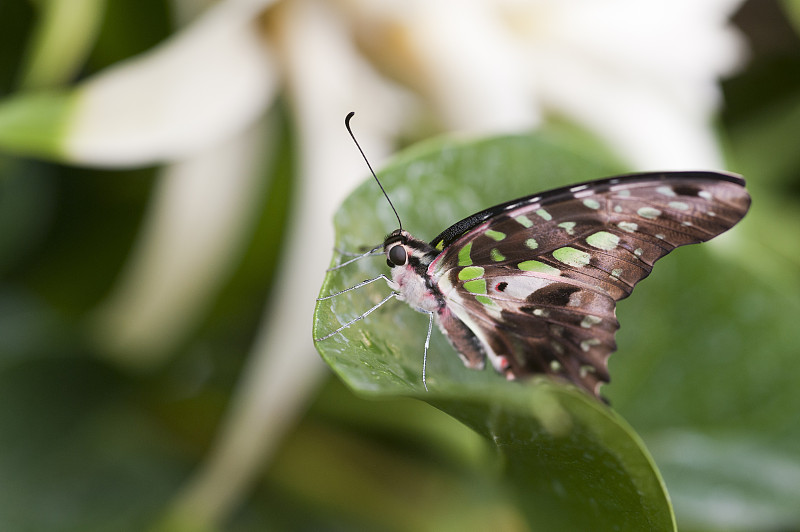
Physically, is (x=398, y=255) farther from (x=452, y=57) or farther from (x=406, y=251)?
(x=452, y=57)

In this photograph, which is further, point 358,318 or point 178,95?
point 178,95

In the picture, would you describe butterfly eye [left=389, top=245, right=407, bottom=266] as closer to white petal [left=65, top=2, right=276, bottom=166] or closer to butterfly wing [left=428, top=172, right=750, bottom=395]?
butterfly wing [left=428, top=172, right=750, bottom=395]

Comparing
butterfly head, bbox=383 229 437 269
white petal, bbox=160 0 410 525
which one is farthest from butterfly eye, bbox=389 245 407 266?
white petal, bbox=160 0 410 525

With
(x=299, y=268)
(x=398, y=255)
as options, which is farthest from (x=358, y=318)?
(x=299, y=268)

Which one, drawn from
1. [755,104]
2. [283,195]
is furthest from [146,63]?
[755,104]

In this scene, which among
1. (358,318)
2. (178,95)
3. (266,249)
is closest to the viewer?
(358,318)

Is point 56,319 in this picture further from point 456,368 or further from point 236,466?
point 456,368
